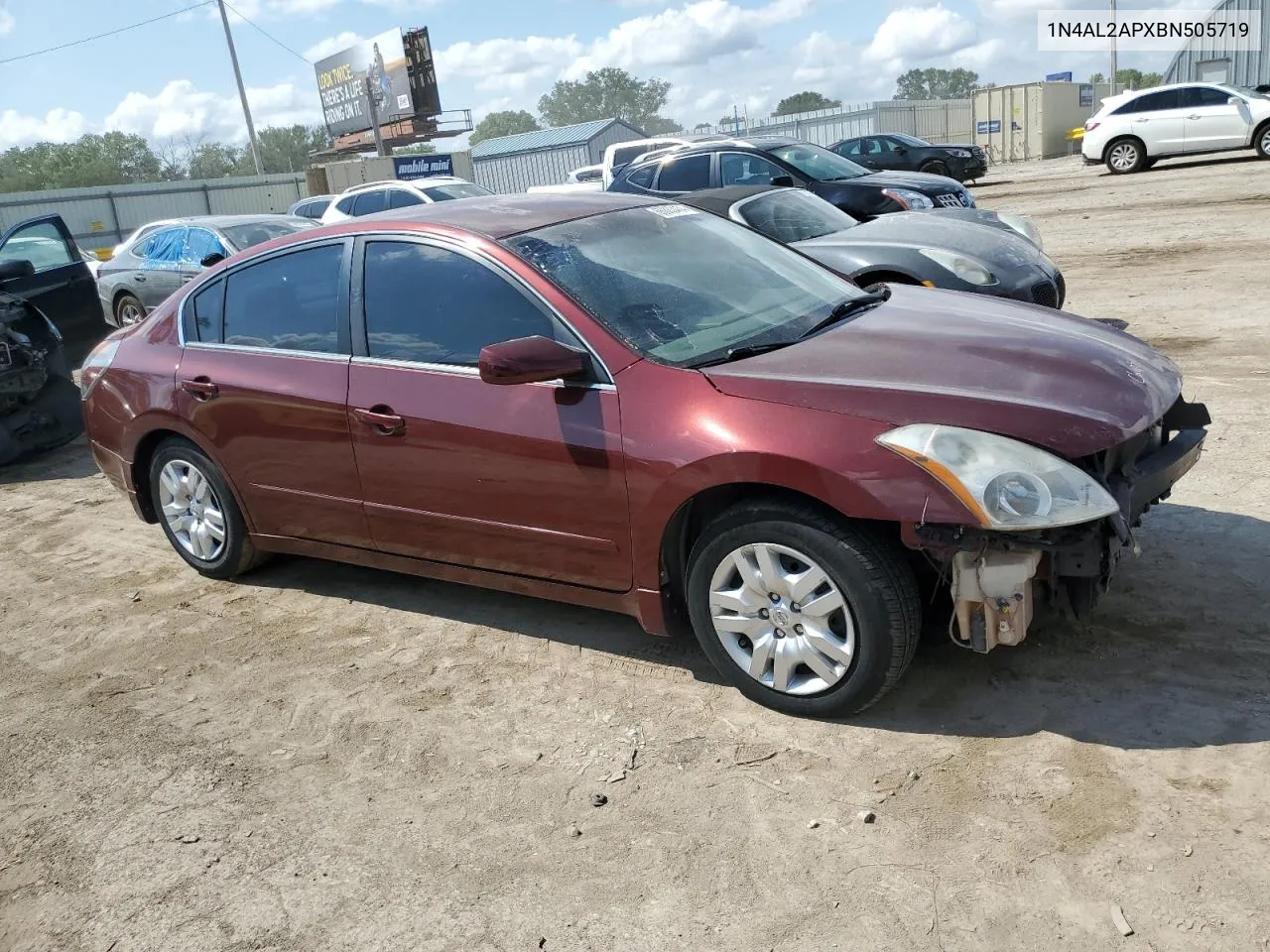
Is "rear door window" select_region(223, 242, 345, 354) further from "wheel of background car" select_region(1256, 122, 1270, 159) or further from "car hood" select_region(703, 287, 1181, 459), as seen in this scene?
"wheel of background car" select_region(1256, 122, 1270, 159)

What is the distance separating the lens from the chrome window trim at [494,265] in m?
3.68

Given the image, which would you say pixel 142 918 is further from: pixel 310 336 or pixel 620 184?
pixel 620 184

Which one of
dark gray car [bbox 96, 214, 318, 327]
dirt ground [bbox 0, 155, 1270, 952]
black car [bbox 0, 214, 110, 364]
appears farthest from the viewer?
dark gray car [bbox 96, 214, 318, 327]

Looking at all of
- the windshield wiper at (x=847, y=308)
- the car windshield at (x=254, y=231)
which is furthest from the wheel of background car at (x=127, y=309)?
the windshield wiper at (x=847, y=308)

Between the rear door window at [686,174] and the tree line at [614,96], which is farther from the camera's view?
the tree line at [614,96]

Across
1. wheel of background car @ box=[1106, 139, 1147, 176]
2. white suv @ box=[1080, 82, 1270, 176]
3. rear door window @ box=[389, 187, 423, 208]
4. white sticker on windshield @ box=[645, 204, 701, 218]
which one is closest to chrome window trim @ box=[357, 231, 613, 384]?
white sticker on windshield @ box=[645, 204, 701, 218]

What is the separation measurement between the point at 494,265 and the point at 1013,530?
2035mm

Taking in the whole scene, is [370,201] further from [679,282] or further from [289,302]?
[679,282]

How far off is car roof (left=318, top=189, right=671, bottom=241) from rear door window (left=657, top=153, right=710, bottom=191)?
24.8 feet

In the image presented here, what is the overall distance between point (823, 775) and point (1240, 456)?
3.33 meters

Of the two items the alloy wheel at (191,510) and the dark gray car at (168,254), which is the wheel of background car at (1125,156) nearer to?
the dark gray car at (168,254)

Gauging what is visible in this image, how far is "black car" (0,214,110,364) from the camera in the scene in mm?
10281

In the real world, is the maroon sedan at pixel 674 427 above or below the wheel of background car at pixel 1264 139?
above

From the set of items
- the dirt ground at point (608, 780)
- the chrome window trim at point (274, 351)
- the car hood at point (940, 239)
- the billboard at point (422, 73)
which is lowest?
the dirt ground at point (608, 780)
